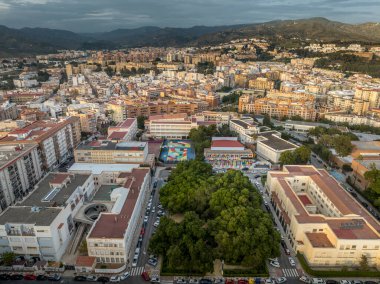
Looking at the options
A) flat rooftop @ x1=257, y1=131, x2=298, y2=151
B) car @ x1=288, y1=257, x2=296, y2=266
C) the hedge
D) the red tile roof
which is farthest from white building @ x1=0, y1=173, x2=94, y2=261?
flat rooftop @ x1=257, y1=131, x2=298, y2=151

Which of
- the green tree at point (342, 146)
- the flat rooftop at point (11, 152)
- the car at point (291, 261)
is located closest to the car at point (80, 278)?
the flat rooftop at point (11, 152)

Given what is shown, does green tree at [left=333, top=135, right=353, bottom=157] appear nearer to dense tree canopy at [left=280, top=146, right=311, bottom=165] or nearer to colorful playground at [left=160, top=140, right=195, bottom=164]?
dense tree canopy at [left=280, top=146, right=311, bottom=165]

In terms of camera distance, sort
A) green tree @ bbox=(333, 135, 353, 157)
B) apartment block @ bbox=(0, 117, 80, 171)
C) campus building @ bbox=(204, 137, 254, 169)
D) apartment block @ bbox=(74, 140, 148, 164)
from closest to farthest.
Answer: apartment block @ bbox=(0, 117, 80, 171) → apartment block @ bbox=(74, 140, 148, 164) → campus building @ bbox=(204, 137, 254, 169) → green tree @ bbox=(333, 135, 353, 157)

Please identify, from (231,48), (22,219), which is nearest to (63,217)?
(22,219)

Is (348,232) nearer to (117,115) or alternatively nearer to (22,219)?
(22,219)

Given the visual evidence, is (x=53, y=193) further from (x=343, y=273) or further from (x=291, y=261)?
(x=343, y=273)

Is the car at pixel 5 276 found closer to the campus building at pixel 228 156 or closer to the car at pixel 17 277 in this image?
the car at pixel 17 277

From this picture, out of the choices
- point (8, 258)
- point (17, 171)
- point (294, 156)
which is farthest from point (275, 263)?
point (17, 171)
